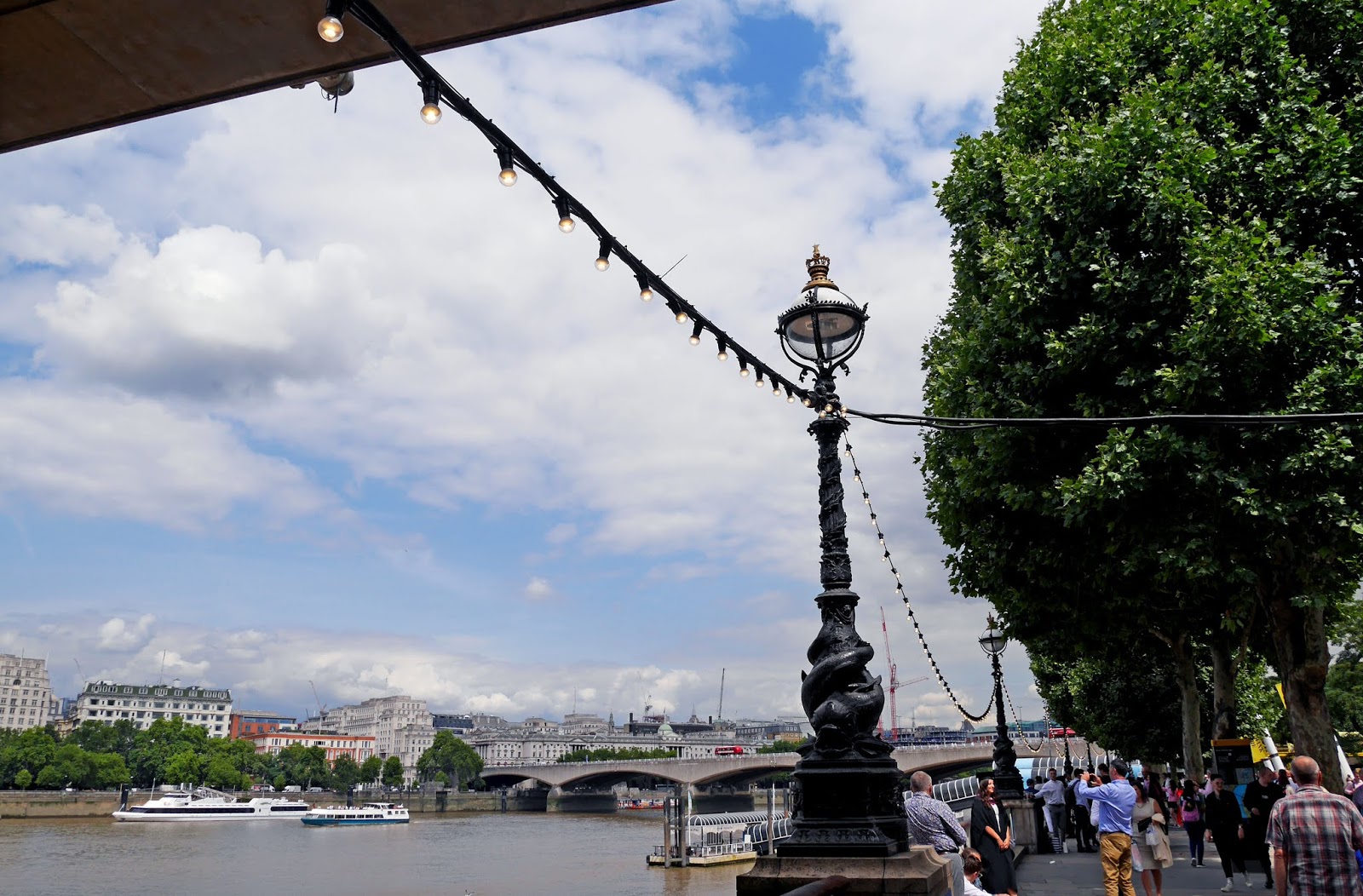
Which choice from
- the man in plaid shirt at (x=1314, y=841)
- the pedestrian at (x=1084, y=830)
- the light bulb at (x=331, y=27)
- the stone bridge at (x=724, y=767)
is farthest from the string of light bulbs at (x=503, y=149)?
the stone bridge at (x=724, y=767)

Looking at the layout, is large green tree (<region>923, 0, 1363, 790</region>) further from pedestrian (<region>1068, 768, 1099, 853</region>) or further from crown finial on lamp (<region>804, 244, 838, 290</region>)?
pedestrian (<region>1068, 768, 1099, 853</region>)

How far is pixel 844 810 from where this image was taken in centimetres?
526

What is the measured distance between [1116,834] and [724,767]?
237 ft

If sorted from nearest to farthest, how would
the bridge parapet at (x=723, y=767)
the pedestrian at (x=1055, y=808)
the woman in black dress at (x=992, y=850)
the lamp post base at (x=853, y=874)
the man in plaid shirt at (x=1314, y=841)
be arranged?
the lamp post base at (x=853, y=874), the man in plaid shirt at (x=1314, y=841), the woman in black dress at (x=992, y=850), the pedestrian at (x=1055, y=808), the bridge parapet at (x=723, y=767)

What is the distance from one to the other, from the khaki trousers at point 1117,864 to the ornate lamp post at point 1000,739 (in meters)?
7.88

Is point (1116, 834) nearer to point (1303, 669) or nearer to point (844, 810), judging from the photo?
point (1303, 669)

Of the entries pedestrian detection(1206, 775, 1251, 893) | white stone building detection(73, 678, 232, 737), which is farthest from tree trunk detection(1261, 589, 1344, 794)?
white stone building detection(73, 678, 232, 737)

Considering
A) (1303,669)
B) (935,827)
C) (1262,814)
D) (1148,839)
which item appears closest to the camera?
(935,827)

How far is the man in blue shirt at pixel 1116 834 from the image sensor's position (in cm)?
1014

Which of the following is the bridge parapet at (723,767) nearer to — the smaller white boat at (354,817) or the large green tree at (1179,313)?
the smaller white boat at (354,817)

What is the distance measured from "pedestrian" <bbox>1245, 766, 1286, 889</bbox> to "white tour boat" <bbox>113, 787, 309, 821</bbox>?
84.1 metres

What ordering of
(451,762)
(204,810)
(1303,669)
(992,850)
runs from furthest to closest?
(451,762) < (204,810) < (1303,669) < (992,850)

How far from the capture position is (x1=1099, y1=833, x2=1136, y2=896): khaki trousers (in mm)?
10125

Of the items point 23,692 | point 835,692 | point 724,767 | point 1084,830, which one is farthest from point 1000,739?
point 23,692
